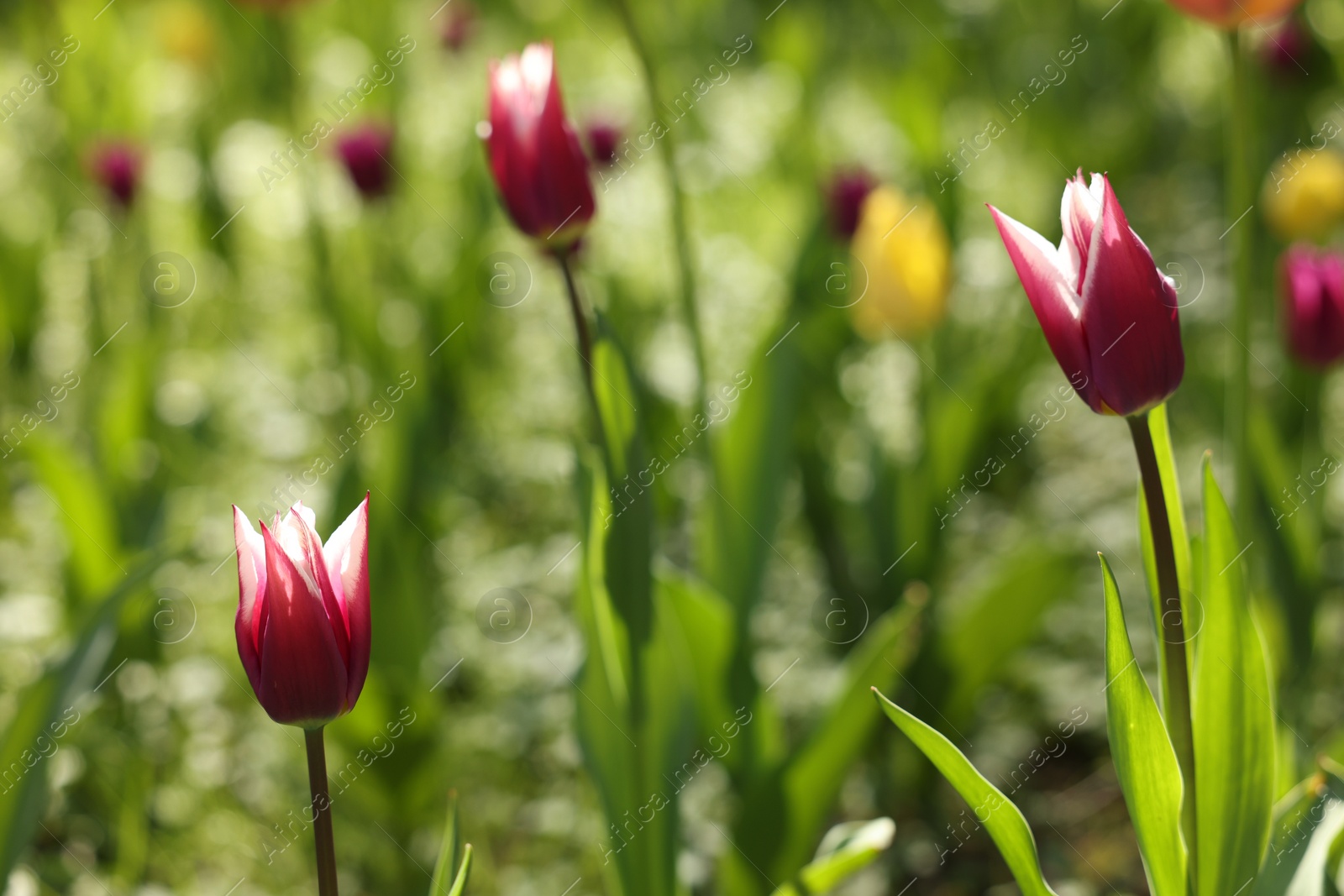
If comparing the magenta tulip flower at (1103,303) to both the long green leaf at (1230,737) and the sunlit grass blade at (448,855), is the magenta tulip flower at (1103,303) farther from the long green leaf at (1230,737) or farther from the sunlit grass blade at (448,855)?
the sunlit grass blade at (448,855)

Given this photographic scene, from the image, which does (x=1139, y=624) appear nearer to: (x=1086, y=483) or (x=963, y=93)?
(x=1086, y=483)

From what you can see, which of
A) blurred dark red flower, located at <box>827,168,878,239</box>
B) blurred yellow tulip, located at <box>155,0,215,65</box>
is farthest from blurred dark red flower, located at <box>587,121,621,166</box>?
blurred yellow tulip, located at <box>155,0,215,65</box>

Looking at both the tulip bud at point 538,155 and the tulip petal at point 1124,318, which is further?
the tulip bud at point 538,155

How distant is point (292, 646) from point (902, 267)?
→ 122cm

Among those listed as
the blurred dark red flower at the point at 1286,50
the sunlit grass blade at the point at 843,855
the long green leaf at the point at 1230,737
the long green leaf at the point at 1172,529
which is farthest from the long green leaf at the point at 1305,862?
the blurred dark red flower at the point at 1286,50

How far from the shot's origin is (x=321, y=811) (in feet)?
2.29

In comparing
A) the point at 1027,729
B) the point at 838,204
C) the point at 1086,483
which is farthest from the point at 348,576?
the point at 1086,483

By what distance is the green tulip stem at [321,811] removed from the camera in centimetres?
69

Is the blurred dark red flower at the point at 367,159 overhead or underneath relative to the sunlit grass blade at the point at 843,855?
overhead

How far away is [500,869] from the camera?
1541 millimetres

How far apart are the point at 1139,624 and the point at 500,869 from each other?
104 cm

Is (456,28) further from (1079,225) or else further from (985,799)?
(985,799)

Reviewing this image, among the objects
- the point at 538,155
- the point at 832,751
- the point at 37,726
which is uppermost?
the point at 538,155

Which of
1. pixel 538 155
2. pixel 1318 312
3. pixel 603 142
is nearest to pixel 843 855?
pixel 538 155
